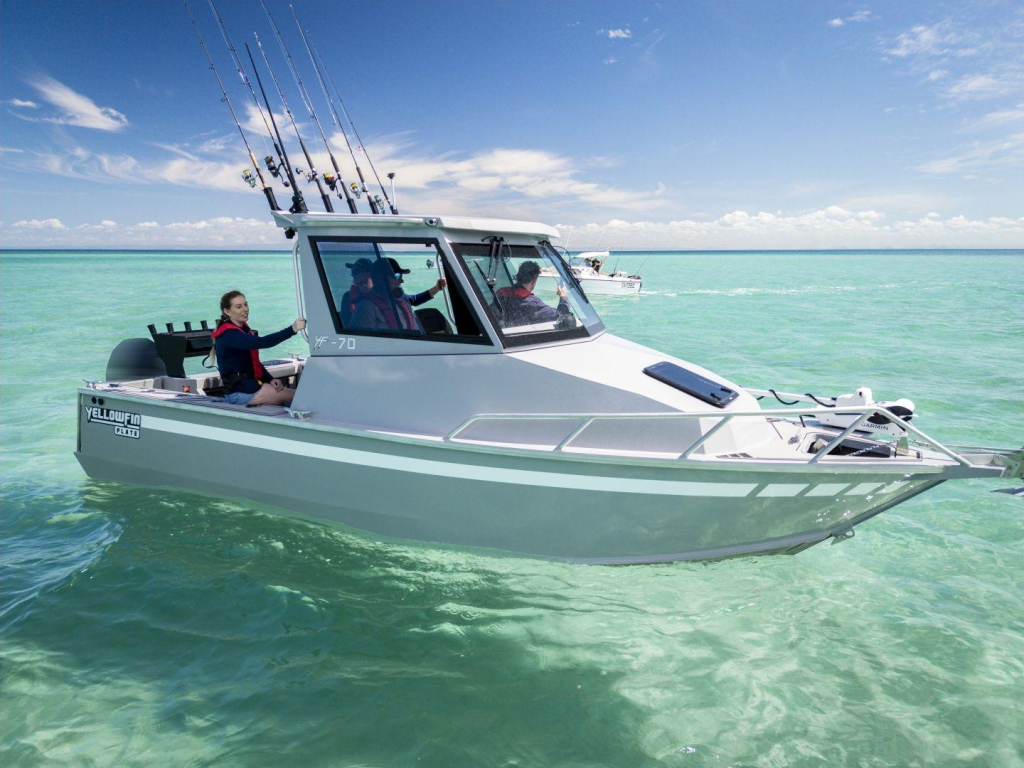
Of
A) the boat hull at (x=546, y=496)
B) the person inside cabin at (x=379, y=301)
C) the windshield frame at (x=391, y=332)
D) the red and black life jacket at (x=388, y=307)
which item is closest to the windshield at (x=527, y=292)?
the windshield frame at (x=391, y=332)

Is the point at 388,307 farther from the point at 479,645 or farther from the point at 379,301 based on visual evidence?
the point at 479,645

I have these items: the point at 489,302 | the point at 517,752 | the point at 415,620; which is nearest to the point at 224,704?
the point at 415,620

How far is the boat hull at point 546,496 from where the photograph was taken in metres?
4.00

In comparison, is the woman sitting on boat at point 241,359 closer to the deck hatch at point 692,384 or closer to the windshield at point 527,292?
the windshield at point 527,292

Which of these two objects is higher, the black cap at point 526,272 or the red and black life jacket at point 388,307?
the black cap at point 526,272

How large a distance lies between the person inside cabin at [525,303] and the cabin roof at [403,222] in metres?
0.31

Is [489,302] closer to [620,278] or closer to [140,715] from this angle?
[140,715]

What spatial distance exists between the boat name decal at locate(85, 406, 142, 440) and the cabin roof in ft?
7.93

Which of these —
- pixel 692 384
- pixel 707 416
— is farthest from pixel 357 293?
pixel 707 416

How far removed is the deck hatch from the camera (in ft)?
14.8

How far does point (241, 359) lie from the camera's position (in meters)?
5.69

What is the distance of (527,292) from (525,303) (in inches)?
5.9

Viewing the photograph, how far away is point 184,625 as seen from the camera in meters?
4.20

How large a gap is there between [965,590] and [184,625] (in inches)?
227
